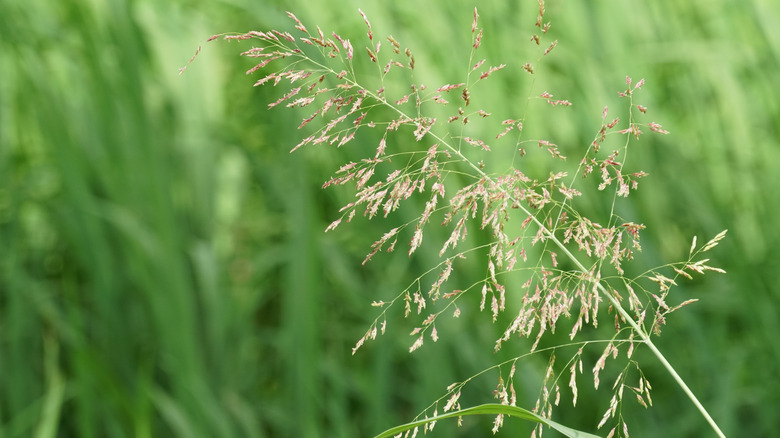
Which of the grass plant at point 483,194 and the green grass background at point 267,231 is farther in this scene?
the green grass background at point 267,231

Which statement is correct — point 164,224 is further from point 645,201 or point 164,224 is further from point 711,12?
point 711,12

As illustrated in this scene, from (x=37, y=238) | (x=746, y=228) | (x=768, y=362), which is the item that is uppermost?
(x=37, y=238)

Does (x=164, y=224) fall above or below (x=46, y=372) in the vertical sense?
above

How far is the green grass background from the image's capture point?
151 centimetres

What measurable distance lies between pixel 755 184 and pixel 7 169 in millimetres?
1400

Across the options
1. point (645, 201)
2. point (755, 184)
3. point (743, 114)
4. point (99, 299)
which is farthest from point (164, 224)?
point (743, 114)

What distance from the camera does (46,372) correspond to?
5.83 ft

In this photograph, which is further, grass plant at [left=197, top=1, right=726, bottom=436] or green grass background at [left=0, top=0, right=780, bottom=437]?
green grass background at [left=0, top=0, right=780, bottom=437]

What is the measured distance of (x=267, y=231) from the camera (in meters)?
2.03

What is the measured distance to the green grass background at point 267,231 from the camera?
1.51 metres

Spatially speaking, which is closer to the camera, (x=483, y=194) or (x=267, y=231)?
(x=483, y=194)

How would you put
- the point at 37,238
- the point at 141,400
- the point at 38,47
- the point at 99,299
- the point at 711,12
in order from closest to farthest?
the point at 141,400 < the point at 99,299 < the point at 38,47 < the point at 37,238 < the point at 711,12

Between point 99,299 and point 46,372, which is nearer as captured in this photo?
point 99,299

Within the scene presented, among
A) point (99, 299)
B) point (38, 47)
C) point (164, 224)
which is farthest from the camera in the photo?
point (38, 47)
